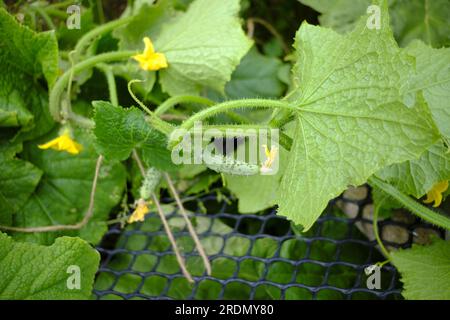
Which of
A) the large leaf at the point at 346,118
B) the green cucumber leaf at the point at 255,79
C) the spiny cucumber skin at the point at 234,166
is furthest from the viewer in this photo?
the green cucumber leaf at the point at 255,79

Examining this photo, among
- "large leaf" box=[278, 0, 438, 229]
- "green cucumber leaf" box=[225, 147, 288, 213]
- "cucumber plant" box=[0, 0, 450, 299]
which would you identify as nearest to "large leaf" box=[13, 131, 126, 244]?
"cucumber plant" box=[0, 0, 450, 299]

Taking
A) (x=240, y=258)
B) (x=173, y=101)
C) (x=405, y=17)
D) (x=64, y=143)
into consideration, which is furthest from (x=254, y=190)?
(x=405, y=17)

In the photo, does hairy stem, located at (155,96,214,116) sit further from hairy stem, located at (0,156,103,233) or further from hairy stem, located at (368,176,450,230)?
hairy stem, located at (368,176,450,230)

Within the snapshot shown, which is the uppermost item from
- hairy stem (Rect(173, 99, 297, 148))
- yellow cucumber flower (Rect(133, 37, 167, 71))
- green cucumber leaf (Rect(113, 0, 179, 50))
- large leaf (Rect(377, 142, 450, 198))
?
green cucumber leaf (Rect(113, 0, 179, 50))

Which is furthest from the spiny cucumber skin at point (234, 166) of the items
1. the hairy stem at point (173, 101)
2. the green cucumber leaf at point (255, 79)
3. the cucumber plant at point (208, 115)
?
the green cucumber leaf at point (255, 79)

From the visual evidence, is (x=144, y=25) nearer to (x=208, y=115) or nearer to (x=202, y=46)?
(x=202, y=46)

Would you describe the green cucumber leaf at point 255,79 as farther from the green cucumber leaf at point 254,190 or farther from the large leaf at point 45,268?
the large leaf at point 45,268
